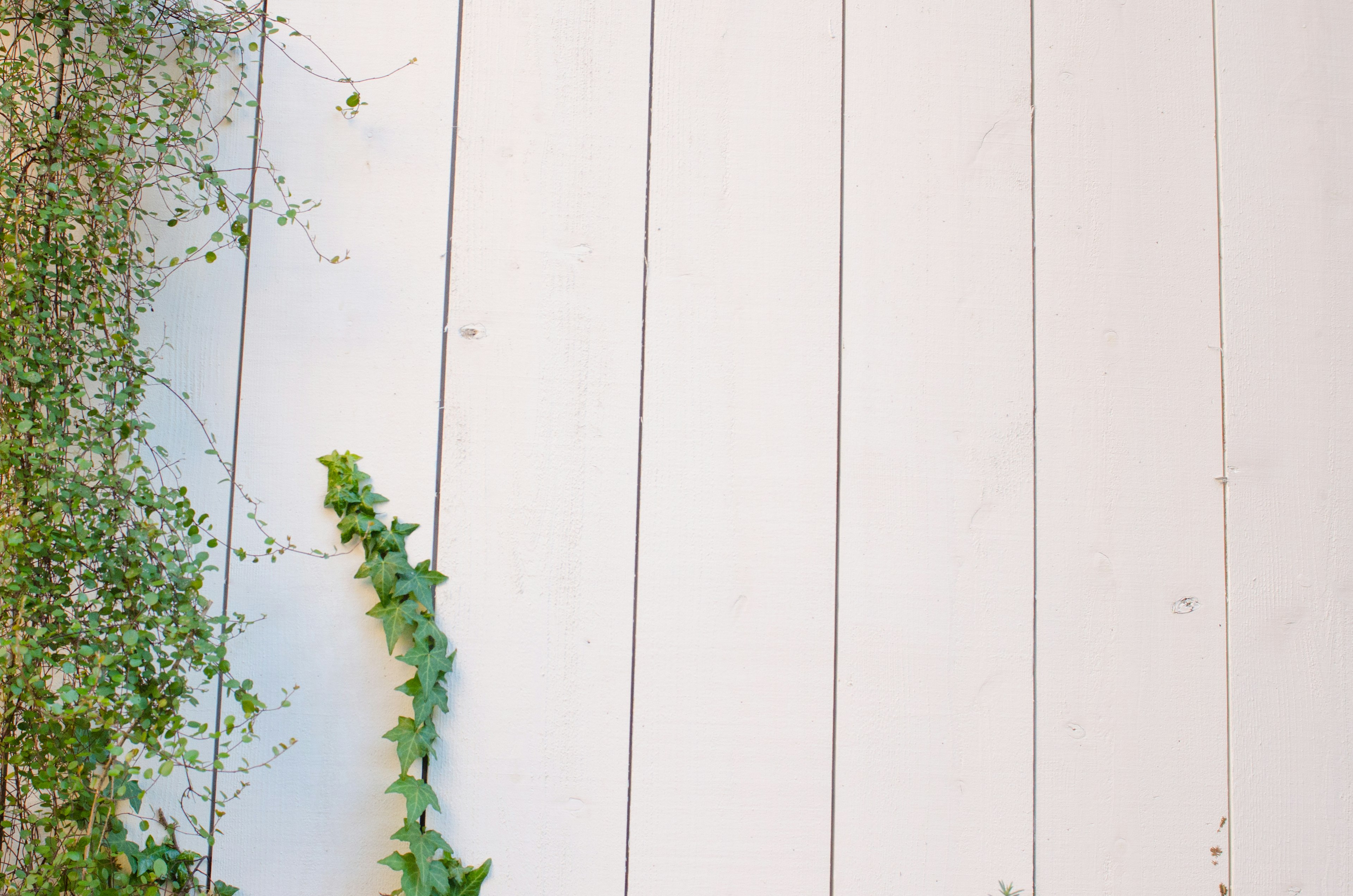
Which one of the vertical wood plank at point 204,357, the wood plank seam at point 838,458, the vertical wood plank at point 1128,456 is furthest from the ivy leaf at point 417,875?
the vertical wood plank at point 1128,456

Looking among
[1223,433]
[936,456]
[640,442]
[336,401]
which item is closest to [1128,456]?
[1223,433]

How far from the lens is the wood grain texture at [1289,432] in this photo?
43.1 inches

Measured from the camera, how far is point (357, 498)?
40.8 inches

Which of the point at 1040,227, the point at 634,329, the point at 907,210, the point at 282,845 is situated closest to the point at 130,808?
the point at 282,845

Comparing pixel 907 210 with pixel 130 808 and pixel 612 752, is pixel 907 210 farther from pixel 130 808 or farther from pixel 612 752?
pixel 130 808

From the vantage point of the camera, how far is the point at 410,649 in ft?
3.35

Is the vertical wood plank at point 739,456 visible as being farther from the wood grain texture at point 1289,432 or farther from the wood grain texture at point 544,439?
the wood grain texture at point 1289,432

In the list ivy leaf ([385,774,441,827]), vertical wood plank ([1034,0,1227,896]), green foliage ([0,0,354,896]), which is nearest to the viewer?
green foliage ([0,0,354,896])

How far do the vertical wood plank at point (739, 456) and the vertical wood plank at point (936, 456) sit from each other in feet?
0.12

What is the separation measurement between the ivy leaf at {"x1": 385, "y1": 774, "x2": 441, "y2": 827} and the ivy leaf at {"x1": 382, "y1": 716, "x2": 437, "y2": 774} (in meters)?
0.01

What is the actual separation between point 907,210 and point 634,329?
14.3 inches

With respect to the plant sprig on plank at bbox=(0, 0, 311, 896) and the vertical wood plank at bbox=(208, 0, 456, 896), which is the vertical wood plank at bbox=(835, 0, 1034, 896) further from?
the plant sprig on plank at bbox=(0, 0, 311, 896)

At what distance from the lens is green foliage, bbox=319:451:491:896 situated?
98cm

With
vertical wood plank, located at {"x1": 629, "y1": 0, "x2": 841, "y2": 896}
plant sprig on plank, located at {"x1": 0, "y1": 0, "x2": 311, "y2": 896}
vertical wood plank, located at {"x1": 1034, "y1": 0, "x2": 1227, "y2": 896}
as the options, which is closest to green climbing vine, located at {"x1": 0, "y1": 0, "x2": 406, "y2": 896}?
plant sprig on plank, located at {"x1": 0, "y1": 0, "x2": 311, "y2": 896}
